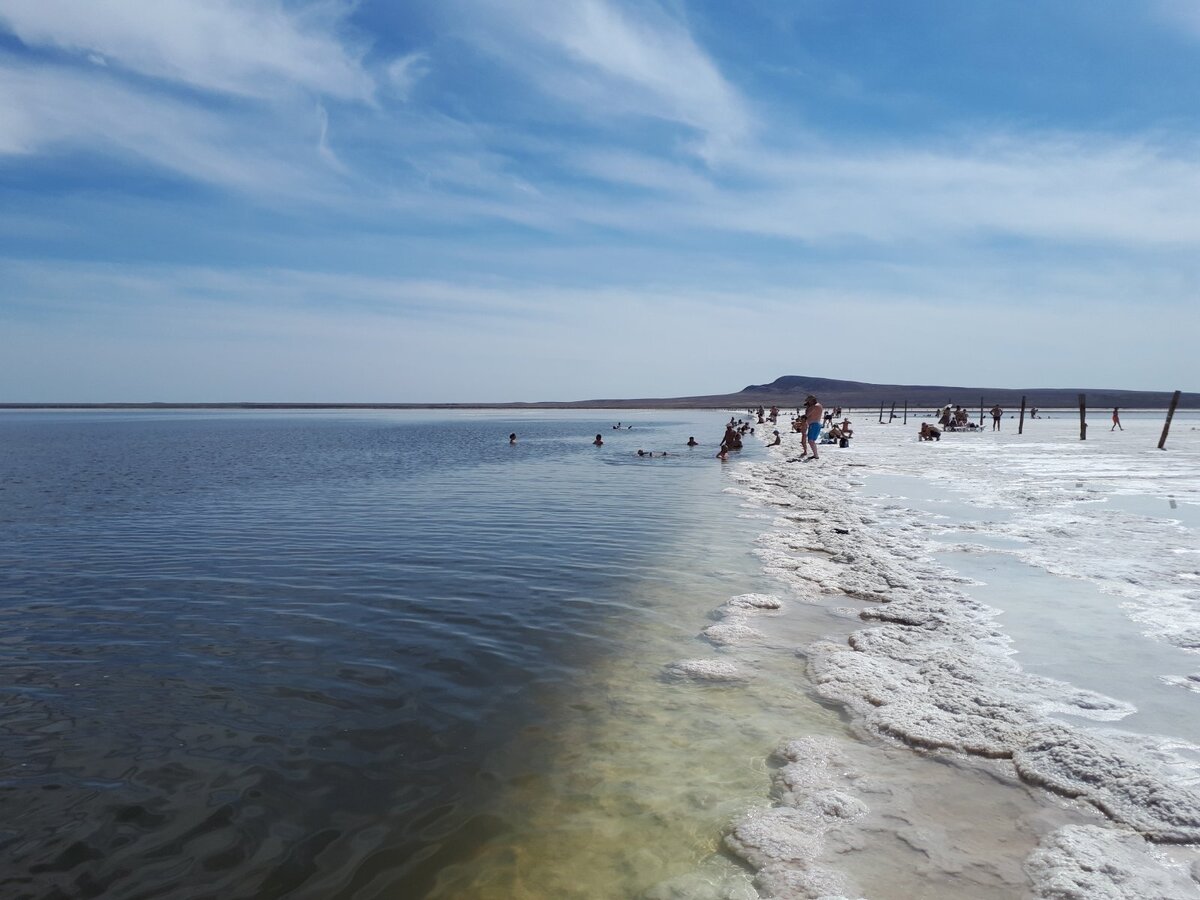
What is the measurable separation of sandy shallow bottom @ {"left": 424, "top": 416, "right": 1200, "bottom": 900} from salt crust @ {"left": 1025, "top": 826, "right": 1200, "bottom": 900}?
13 millimetres

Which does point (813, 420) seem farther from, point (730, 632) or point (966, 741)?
point (966, 741)

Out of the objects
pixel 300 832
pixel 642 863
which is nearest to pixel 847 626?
pixel 642 863

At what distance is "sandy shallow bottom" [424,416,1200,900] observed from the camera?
4.19 meters

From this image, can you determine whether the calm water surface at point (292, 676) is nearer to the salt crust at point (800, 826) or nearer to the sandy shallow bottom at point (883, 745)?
the sandy shallow bottom at point (883, 745)

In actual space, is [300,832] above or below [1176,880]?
below

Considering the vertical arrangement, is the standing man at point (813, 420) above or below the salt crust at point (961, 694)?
above

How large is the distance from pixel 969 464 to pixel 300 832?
30.0 m

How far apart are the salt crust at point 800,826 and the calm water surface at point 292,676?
1763mm

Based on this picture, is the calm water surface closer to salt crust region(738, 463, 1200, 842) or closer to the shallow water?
the shallow water

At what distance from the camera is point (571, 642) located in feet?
28.0

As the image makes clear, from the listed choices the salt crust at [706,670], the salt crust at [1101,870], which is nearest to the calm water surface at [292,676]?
the salt crust at [706,670]

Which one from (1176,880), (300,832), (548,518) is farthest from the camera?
(548,518)

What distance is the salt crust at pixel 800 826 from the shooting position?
13.3ft

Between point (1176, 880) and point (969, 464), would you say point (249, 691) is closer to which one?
point (1176, 880)
